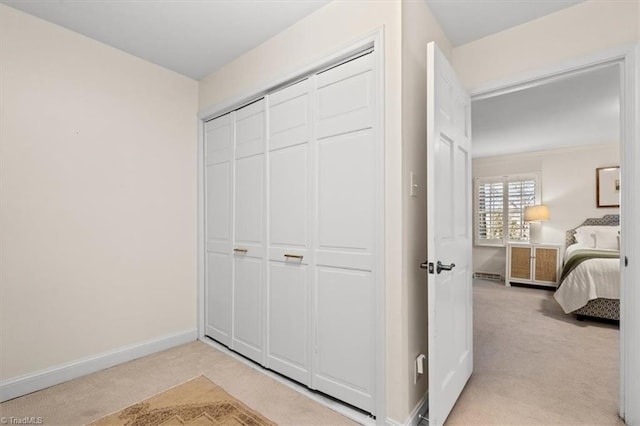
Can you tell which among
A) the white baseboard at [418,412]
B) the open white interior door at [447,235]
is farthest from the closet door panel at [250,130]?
the white baseboard at [418,412]

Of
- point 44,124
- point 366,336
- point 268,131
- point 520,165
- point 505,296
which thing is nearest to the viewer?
point 366,336

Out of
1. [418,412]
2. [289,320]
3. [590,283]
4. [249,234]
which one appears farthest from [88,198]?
[590,283]

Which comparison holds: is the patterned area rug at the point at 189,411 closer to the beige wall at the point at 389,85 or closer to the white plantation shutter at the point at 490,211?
the beige wall at the point at 389,85

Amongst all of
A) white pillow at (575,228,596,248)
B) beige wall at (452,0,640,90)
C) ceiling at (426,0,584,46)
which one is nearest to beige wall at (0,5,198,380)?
ceiling at (426,0,584,46)

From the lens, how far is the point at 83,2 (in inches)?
77.3

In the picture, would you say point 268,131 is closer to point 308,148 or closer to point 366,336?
point 308,148

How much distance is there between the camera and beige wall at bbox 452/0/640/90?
67.6 inches

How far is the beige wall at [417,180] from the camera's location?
64.4 inches

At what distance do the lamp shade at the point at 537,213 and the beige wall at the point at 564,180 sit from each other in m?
0.21

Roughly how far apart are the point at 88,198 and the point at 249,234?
1.25m

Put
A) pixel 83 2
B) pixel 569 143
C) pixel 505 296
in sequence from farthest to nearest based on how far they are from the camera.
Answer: pixel 569 143 < pixel 505 296 < pixel 83 2

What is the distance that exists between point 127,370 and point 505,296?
500cm

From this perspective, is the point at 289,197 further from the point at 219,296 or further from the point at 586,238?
the point at 586,238

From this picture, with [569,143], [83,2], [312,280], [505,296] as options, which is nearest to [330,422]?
[312,280]
